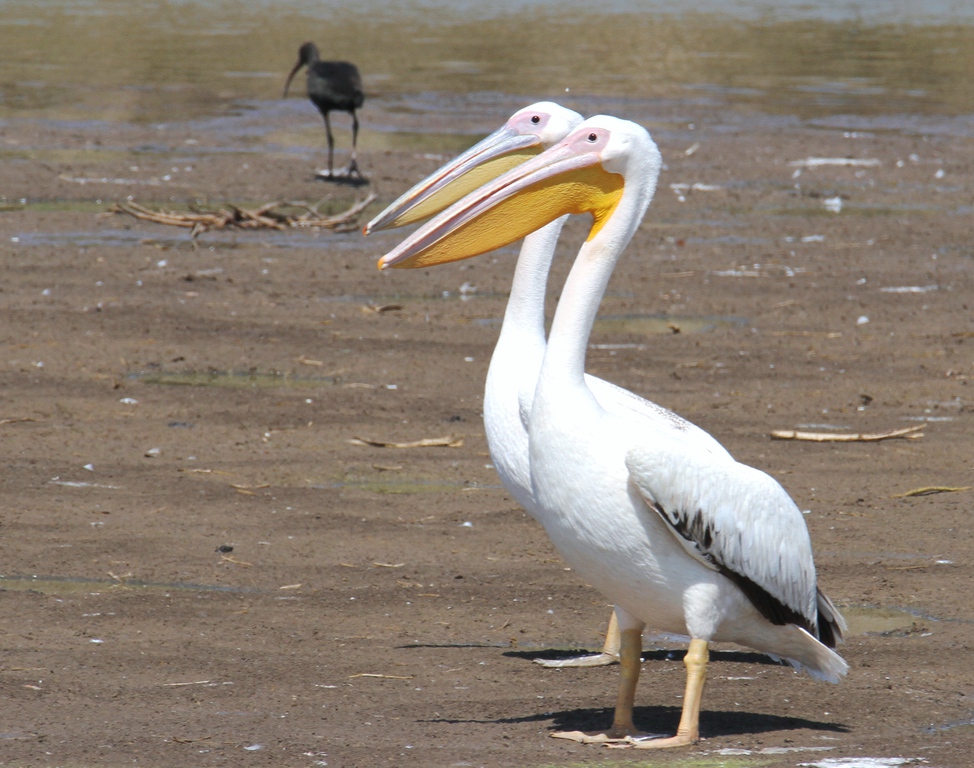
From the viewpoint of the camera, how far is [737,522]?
3.59 metres

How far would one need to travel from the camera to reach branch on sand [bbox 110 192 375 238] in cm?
1102

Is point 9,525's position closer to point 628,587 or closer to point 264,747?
point 264,747

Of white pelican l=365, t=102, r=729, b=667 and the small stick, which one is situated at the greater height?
white pelican l=365, t=102, r=729, b=667

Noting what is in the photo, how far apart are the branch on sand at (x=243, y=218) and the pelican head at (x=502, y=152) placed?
561 centimetres

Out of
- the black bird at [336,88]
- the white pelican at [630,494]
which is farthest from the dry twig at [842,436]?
the black bird at [336,88]

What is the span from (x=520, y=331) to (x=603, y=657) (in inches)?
44.2

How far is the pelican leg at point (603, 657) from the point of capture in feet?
14.6

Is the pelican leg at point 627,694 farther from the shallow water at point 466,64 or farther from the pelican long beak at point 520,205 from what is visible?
the shallow water at point 466,64

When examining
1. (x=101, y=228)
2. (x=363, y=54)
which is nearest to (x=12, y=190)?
(x=101, y=228)

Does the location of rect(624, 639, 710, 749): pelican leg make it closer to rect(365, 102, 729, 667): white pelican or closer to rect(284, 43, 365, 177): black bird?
rect(365, 102, 729, 667): white pelican

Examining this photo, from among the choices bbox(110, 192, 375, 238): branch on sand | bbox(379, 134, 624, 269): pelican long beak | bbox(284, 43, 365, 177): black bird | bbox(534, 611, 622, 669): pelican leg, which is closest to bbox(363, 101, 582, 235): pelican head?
bbox(379, 134, 624, 269): pelican long beak

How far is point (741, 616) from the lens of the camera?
12.3ft

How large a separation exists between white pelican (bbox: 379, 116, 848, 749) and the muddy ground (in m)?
0.29

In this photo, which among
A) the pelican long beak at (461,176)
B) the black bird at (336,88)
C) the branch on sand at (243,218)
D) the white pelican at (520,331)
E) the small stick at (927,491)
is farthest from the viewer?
the black bird at (336,88)
